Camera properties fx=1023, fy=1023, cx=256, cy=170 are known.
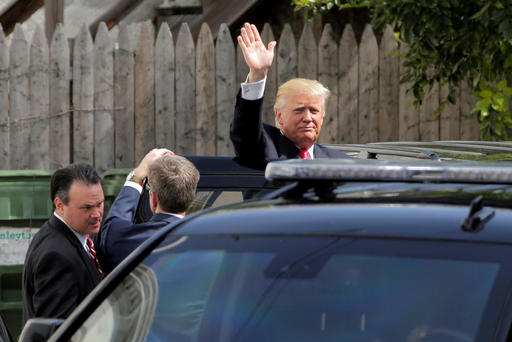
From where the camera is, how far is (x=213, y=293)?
2.45 metres

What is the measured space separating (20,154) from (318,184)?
532 cm

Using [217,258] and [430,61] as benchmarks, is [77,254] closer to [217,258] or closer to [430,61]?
[217,258]

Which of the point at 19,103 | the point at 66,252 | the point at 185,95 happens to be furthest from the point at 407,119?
the point at 66,252

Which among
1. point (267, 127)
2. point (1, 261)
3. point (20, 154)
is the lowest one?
point (1, 261)

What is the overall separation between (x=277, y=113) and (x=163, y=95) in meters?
3.30

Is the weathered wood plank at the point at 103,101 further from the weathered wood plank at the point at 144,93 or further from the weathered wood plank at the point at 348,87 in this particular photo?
the weathered wood plank at the point at 348,87

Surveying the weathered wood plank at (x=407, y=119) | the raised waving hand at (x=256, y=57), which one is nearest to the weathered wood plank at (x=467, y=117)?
the weathered wood plank at (x=407, y=119)

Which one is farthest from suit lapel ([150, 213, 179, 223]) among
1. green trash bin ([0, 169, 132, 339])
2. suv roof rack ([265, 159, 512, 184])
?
green trash bin ([0, 169, 132, 339])

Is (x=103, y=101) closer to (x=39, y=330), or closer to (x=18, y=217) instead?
(x=18, y=217)

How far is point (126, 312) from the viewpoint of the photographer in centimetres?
248

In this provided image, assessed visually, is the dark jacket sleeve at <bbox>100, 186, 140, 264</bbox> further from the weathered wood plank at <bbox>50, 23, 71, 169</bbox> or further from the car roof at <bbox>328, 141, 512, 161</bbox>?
the weathered wood plank at <bbox>50, 23, 71, 169</bbox>

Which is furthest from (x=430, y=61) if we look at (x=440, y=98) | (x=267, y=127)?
(x=267, y=127)

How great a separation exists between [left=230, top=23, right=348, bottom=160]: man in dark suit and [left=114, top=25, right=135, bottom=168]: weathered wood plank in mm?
3312

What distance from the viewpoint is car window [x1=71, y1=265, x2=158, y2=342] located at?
8.02 ft
